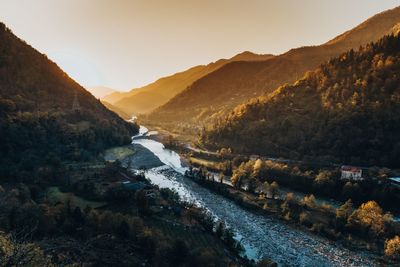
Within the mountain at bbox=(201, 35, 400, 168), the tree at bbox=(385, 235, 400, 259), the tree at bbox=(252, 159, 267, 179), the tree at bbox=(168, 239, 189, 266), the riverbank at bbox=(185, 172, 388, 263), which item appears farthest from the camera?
the mountain at bbox=(201, 35, 400, 168)

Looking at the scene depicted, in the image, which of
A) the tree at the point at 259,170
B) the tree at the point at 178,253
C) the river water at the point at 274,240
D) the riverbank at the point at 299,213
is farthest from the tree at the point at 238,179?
the tree at the point at 178,253

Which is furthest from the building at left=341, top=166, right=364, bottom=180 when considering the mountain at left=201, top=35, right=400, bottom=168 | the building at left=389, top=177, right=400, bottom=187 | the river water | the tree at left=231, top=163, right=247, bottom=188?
the river water

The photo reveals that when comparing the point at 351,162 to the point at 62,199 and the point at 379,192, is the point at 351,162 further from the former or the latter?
the point at 62,199

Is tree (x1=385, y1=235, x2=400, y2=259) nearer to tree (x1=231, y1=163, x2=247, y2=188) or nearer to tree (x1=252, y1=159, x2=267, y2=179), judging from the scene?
tree (x1=231, y1=163, x2=247, y2=188)

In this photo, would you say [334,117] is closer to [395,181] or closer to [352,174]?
[352,174]

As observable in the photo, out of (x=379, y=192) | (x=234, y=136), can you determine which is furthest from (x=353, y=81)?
(x=379, y=192)

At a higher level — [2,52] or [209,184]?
[2,52]

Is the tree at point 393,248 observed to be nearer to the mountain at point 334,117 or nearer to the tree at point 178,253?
the tree at point 178,253
